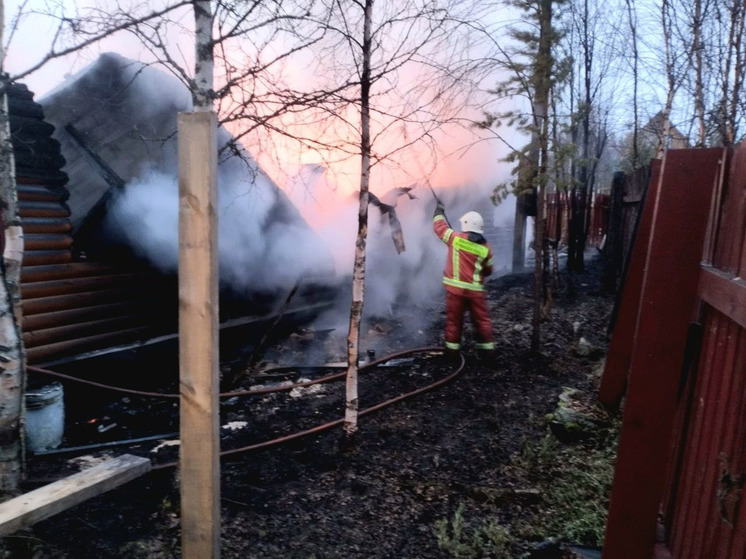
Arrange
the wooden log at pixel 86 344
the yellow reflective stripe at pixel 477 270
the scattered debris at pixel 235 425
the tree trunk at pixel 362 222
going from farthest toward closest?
the yellow reflective stripe at pixel 477 270 < the wooden log at pixel 86 344 < the scattered debris at pixel 235 425 < the tree trunk at pixel 362 222

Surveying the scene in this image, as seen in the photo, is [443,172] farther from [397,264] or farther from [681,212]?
[681,212]

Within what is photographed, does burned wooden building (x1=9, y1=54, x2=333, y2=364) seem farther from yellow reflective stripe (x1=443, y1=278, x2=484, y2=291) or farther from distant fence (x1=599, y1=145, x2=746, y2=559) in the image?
distant fence (x1=599, y1=145, x2=746, y2=559)

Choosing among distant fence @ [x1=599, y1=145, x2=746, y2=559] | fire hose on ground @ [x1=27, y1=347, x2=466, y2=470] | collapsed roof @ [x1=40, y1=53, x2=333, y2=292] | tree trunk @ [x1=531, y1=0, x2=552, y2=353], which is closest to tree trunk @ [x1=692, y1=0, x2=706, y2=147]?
tree trunk @ [x1=531, y1=0, x2=552, y2=353]

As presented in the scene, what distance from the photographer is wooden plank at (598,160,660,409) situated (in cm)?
404

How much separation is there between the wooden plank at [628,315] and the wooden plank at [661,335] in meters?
1.77

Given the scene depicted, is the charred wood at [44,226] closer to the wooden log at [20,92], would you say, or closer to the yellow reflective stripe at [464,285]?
the wooden log at [20,92]

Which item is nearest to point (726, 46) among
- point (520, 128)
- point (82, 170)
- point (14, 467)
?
point (520, 128)

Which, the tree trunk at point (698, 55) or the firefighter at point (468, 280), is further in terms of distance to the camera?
the tree trunk at point (698, 55)

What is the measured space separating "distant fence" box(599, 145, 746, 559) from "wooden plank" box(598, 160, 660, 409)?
1.76 m

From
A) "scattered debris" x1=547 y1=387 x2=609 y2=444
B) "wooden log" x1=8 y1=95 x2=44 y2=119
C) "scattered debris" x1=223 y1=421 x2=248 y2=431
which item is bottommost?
"scattered debris" x1=223 y1=421 x2=248 y2=431

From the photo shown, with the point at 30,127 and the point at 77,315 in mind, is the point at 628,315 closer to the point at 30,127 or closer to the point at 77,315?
the point at 77,315

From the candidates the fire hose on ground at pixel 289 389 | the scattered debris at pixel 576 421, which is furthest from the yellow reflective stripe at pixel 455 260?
the scattered debris at pixel 576 421

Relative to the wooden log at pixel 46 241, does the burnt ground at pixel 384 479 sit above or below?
below

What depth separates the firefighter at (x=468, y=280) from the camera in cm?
723
